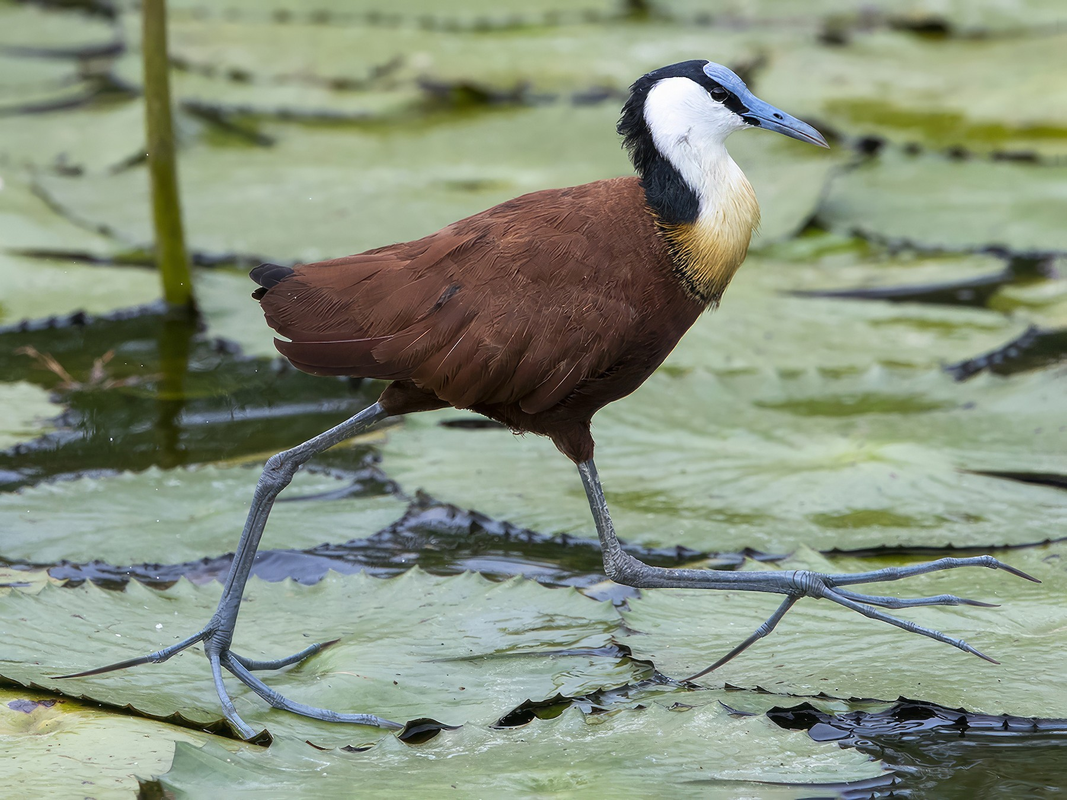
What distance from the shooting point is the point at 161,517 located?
9.20 ft

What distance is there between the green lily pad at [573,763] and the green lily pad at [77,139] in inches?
141

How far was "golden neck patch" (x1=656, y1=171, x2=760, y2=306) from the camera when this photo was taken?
2.21 m

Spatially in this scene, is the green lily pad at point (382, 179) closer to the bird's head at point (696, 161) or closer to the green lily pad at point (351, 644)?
the green lily pad at point (351, 644)

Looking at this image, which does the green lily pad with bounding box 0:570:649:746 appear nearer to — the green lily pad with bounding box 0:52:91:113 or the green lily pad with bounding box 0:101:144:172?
the green lily pad with bounding box 0:101:144:172

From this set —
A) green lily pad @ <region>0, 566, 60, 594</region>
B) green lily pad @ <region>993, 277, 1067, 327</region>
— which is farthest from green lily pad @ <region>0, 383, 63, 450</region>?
green lily pad @ <region>993, 277, 1067, 327</region>

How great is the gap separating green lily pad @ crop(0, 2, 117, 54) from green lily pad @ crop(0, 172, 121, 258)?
2.17 meters

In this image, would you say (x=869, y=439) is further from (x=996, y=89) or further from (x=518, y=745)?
(x=996, y=89)

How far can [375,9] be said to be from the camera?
621 centimetres

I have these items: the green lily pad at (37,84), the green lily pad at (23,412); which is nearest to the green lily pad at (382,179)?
the green lily pad at (37,84)

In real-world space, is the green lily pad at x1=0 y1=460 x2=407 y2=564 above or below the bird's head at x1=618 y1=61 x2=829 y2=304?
below

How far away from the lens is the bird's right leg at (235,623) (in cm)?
215

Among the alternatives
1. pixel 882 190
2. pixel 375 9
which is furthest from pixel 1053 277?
pixel 375 9

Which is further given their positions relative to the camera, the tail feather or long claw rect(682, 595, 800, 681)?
the tail feather

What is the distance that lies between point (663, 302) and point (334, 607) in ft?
3.04
